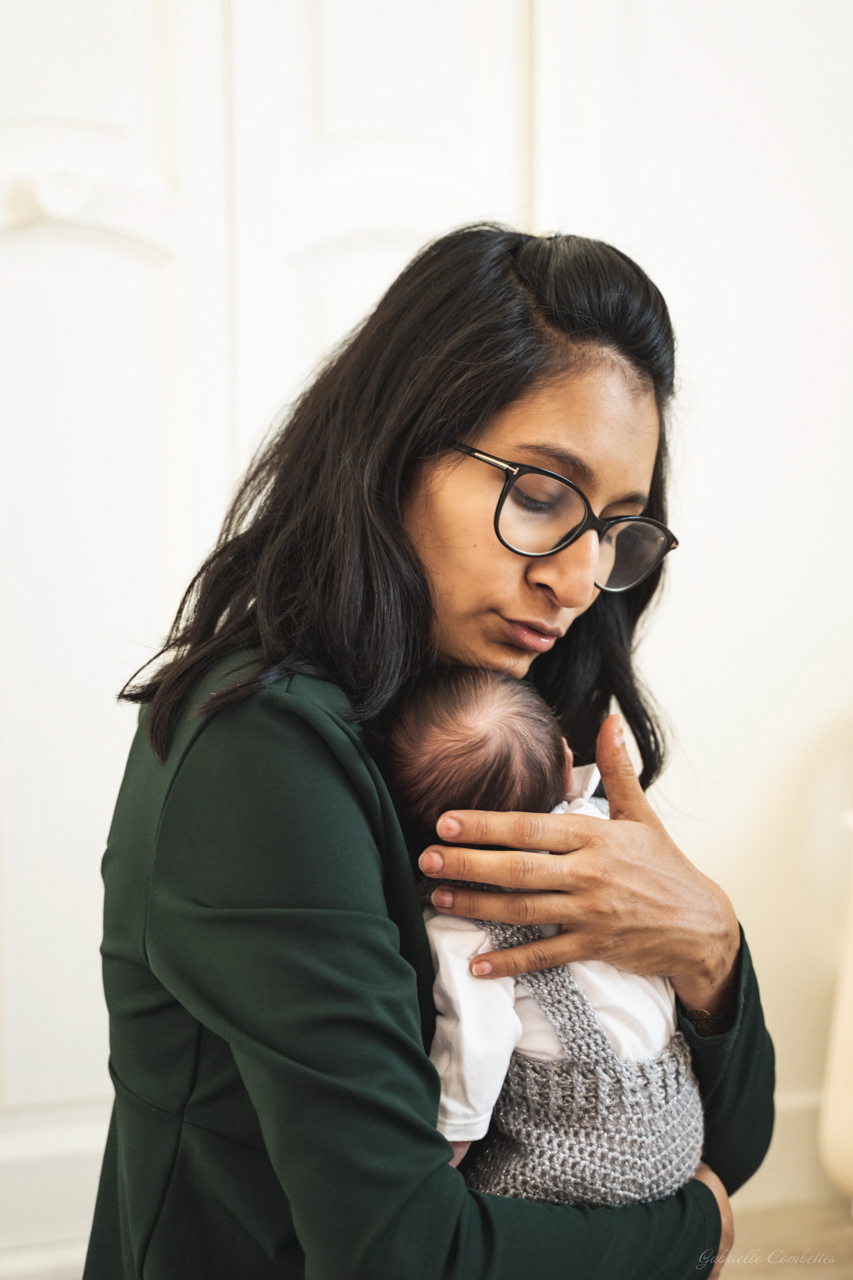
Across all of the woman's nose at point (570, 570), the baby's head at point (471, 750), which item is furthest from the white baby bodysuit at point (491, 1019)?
the woman's nose at point (570, 570)

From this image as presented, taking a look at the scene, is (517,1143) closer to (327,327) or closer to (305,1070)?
(305,1070)

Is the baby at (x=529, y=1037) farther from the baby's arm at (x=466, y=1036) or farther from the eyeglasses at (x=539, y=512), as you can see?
the eyeglasses at (x=539, y=512)

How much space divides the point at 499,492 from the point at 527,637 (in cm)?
18

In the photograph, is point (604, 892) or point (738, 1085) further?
point (738, 1085)

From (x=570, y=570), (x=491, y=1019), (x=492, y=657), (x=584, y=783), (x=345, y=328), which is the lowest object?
(x=491, y=1019)

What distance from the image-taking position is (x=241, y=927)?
737mm

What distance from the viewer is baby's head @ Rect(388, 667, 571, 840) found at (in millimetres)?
1021

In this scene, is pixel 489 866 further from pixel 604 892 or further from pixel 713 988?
pixel 713 988

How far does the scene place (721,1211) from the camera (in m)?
1.02

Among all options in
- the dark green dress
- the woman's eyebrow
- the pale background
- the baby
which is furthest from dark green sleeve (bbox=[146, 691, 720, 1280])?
the pale background

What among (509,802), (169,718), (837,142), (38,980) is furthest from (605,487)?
(837,142)

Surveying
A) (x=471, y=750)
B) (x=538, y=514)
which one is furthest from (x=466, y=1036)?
(x=538, y=514)

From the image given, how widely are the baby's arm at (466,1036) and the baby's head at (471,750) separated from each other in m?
0.13

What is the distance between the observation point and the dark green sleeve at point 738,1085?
1079 mm
